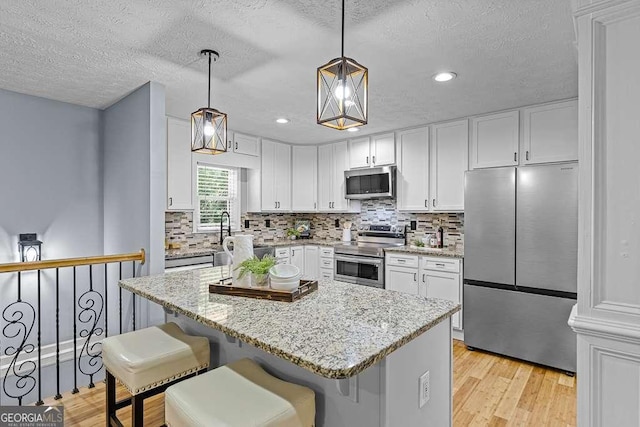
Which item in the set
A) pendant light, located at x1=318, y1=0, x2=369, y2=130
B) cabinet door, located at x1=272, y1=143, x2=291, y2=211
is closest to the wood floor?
pendant light, located at x1=318, y1=0, x2=369, y2=130

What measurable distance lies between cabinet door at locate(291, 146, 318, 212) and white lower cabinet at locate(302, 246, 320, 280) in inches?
25.6

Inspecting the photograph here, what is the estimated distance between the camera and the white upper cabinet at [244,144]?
14.8 ft

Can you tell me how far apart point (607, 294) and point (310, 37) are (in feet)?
6.48

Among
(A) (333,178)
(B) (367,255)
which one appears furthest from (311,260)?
(A) (333,178)

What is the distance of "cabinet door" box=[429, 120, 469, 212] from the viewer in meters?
3.89

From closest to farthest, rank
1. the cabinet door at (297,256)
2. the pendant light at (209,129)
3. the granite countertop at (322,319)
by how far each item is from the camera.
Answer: the granite countertop at (322,319)
the pendant light at (209,129)
the cabinet door at (297,256)

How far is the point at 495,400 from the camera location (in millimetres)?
2525

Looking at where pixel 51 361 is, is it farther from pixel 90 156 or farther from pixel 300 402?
pixel 300 402

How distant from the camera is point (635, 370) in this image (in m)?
1.23

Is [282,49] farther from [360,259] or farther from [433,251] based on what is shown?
[360,259]

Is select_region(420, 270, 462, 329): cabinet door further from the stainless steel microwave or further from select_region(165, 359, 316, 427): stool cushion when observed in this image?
select_region(165, 359, 316, 427): stool cushion

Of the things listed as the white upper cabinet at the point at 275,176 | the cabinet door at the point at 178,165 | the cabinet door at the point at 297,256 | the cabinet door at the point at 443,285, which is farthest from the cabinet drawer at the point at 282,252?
the cabinet door at the point at 443,285

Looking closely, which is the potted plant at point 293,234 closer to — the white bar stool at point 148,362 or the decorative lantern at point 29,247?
the decorative lantern at point 29,247

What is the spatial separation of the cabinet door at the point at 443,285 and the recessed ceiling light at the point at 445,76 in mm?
1972
